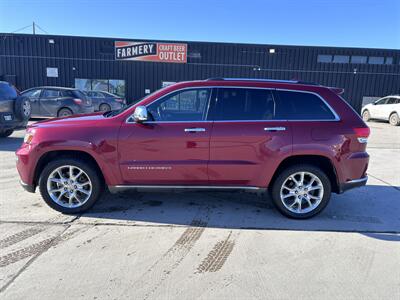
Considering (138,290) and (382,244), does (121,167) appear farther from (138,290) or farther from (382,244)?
(382,244)

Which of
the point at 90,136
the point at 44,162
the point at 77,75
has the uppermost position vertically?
the point at 77,75

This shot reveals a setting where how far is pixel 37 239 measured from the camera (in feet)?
10.7

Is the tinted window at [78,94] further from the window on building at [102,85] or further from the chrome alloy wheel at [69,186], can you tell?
the chrome alloy wheel at [69,186]

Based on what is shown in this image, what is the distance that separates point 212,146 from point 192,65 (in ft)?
62.8

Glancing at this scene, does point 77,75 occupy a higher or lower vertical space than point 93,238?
higher

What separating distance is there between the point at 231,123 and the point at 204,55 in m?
19.2

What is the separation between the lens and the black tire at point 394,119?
1608 cm

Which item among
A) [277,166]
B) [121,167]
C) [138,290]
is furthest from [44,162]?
[277,166]

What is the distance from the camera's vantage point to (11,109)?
8422 mm

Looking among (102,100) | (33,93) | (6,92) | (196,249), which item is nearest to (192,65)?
(102,100)

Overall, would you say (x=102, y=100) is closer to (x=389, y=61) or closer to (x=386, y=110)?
(x=386, y=110)

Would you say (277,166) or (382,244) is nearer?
(382,244)

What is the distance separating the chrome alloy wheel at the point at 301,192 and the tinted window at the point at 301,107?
0.76m

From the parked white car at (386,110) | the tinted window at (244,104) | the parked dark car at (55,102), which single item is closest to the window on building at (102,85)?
the parked dark car at (55,102)
